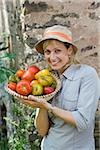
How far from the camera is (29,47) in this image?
3.42 metres

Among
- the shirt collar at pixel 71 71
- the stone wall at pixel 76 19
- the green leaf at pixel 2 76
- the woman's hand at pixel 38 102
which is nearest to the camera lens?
the woman's hand at pixel 38 102

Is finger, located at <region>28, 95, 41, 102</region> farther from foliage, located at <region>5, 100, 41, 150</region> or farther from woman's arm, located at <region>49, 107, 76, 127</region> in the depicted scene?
foliage, located at <region>5, 100, 41, 150</region>

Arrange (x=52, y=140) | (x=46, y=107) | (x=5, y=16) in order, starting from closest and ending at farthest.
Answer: (x=46, y=107), (x=52, y=140), (x=5, y=16)

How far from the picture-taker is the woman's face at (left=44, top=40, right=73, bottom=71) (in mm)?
2178

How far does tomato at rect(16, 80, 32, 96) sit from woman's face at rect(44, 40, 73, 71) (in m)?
0.16

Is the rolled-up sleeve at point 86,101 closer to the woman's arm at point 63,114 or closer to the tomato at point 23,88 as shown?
the woman's arm at point 63,114

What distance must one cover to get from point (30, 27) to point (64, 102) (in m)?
1.30

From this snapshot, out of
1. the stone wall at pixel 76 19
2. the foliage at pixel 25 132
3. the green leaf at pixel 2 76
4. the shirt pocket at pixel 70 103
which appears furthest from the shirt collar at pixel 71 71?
the foliage at pixel 25 132

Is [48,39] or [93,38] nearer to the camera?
[48,39]

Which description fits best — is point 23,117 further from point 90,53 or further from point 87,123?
point 87,123

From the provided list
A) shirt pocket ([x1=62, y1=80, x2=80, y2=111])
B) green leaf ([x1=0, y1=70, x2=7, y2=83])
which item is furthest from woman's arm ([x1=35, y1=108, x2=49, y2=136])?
green leaf ([x1=0, y1=70, x2=7, y2=83])

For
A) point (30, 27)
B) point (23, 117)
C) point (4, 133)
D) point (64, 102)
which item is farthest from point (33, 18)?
point (64, 102)

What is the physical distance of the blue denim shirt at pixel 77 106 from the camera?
2131 mm

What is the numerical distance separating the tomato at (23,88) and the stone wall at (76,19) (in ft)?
3.92
